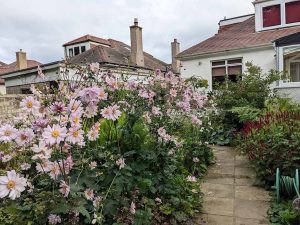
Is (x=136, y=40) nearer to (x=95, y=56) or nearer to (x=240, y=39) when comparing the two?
(x=95, y=56)

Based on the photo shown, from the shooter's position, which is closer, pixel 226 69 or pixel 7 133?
pixel 7 133

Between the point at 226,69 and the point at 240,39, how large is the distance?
5.89 ft

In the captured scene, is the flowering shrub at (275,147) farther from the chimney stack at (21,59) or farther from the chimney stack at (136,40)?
the chimney stack at (21,59)

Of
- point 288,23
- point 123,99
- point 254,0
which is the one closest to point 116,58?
point 254,0

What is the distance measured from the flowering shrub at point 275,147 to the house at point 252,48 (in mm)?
7564

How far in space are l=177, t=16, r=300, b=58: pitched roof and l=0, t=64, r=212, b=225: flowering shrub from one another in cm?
1088

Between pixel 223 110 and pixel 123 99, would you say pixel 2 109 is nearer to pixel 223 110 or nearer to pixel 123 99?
pixel 123 99

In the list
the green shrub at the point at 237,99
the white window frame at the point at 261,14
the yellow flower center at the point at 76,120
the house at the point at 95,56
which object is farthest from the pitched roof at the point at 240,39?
the yellow flower center at the point at 76,120

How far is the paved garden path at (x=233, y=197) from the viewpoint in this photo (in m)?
3.28

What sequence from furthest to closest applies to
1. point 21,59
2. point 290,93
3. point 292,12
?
1. point 21,59
2. point 292,12
3. point 290,93

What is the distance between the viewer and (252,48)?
13180 mm

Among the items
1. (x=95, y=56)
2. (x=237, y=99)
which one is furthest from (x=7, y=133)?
(x=95, y=56)

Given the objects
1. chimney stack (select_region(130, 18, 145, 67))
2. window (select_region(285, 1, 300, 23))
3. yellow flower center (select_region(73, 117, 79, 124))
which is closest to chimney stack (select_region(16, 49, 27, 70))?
chimney stack (select_region(130, 18, 145, 67))

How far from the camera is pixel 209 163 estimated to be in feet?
17.9
